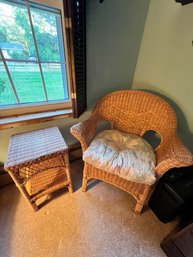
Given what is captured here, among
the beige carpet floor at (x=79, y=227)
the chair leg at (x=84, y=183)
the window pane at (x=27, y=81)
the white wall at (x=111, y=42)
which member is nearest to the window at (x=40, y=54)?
the window pane at (x=27, y=81)

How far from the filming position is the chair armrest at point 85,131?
3.16 ft

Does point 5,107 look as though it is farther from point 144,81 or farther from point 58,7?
point 144,81

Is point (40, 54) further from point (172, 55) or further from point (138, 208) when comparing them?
point (138, 208)

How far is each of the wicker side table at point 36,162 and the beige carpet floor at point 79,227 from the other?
0.13 meters

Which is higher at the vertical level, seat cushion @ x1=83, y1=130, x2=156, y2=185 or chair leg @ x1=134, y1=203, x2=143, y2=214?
seat cushion @ x1=83, y1=130, x2=156, y2=185

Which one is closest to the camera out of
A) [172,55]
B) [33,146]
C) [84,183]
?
[33,146]

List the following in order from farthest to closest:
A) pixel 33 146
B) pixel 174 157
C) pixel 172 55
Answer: pixel 172 55 < pixel 33 146 < pixel 174 157

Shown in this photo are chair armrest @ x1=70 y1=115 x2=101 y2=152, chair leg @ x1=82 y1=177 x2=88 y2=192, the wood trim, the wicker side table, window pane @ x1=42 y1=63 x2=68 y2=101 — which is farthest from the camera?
chair leg @ x1=82 y1=177 x2=88 y2=192

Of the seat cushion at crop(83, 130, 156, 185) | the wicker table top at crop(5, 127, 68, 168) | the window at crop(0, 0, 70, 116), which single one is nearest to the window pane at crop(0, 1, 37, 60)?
the window at crop(0, 0, 70, 116)

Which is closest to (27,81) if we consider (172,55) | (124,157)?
(124,157)

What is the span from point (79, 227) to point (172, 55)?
156 cm

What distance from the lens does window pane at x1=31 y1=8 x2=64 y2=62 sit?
886 millimetres

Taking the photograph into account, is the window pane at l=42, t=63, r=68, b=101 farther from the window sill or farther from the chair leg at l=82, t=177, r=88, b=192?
the chair leg at l=82, t=177, r=88, b=192

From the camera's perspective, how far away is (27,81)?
1046mm
